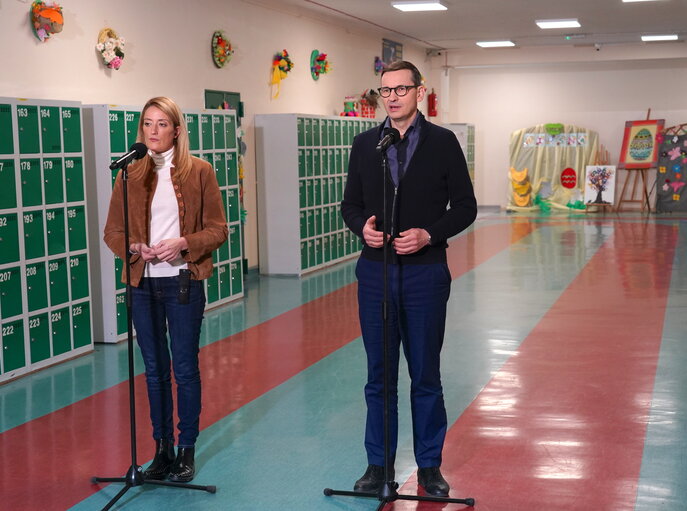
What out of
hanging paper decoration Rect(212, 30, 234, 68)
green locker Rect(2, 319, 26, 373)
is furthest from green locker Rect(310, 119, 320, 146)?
green locker Rect(2, 319, 26, 373)

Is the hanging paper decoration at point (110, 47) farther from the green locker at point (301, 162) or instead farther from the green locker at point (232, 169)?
the green locker at point (301, 162)

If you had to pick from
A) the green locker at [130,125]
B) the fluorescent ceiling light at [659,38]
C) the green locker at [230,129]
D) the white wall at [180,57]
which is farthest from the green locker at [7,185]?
the fluorescent ceiling light at [659,38]

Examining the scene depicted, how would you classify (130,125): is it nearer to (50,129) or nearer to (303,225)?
(50,129)

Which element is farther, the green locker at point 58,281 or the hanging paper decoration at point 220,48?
the hanging paper decoration at point 220,48

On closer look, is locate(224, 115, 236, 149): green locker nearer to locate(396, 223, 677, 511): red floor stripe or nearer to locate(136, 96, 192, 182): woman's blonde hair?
locate(396, 223, 677, 511): red floor stripe

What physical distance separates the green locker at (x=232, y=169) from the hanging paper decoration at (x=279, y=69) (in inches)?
92.6

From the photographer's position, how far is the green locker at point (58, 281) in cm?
539

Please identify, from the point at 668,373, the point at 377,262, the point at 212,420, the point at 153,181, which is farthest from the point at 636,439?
the point at 153,181

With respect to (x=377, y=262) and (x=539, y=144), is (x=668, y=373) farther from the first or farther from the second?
(x=539, y=144)

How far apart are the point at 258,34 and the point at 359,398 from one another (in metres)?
5.72

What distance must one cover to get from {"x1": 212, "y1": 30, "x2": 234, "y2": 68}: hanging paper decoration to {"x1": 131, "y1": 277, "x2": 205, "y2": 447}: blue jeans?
548cm

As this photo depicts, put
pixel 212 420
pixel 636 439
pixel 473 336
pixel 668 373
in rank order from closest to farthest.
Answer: pixel 636 439
pixel 212 420
pixel 668 373
pixel 473 336

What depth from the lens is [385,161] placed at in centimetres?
294

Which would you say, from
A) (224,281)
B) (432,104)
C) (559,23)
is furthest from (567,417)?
(432,104)
